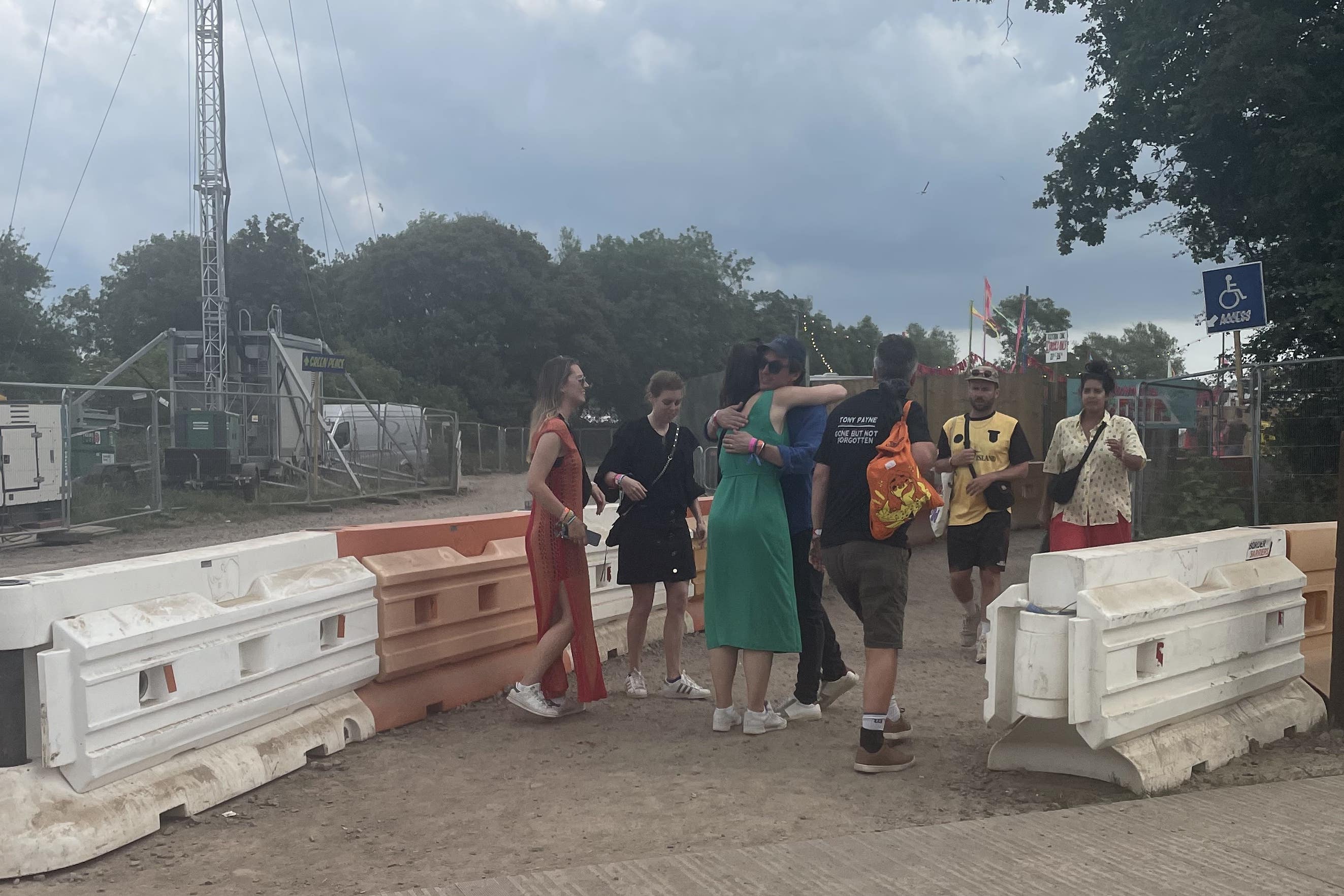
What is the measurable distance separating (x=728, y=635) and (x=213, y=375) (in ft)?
91.4

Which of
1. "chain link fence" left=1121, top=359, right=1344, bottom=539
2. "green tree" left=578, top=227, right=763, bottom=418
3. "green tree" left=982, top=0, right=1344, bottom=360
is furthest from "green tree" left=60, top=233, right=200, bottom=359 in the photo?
"chain link fence" left=1121, top=359, right=1344, bottom=539

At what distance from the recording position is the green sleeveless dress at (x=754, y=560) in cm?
550

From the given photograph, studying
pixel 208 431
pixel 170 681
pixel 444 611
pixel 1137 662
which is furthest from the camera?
pixel 208 431

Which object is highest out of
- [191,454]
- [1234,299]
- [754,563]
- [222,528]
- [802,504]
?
[1234,299]

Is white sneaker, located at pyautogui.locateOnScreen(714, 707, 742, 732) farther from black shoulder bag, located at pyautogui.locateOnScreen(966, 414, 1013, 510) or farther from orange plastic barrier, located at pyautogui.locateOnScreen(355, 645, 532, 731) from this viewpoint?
black shoulder bag, located at pyautogui.locateOnScreen(966, 414, 1013, 510)

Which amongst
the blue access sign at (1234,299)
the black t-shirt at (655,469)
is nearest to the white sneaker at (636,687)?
the black t-shirt at (655,469)

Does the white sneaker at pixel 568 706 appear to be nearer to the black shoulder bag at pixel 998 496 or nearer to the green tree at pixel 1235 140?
the black shoulder bag at pixel 998 496

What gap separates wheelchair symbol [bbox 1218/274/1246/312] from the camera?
1197cm

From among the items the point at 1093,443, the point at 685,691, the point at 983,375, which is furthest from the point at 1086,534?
the point at 685,691

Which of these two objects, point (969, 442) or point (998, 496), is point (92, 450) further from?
point (998, 496)

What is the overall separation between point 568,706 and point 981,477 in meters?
3.07

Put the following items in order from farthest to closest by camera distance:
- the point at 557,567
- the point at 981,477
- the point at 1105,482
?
the point at 981,477
the point at 1105,482
the point at 557,567

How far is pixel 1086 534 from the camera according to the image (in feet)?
23.2

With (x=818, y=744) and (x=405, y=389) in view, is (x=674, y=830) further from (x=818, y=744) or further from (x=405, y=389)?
(x=405, y=389)
